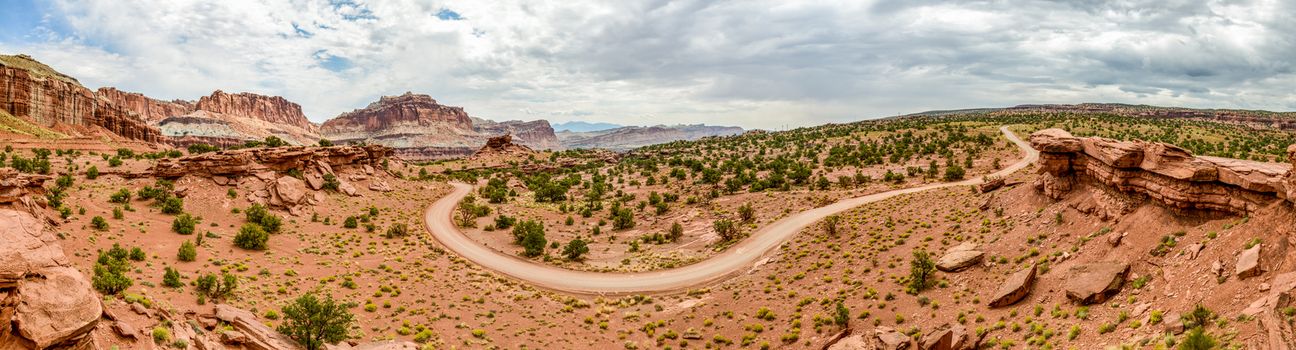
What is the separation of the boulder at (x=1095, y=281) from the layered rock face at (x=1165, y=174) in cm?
374

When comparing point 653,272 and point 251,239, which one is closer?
point 251,239

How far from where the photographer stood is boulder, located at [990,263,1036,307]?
2187 cm

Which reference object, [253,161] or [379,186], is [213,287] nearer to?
[253,161]

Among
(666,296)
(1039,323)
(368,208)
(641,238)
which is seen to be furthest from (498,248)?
(1039,323)

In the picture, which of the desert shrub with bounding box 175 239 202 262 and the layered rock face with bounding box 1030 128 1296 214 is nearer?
the layered rock face with bounding box 1030 128 1296 214

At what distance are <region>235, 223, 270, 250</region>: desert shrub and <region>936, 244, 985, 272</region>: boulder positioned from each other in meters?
44.5

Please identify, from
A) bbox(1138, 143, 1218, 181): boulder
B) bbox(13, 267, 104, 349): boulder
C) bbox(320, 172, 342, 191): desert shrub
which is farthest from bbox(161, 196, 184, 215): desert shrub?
bbox(1138, 143, 1218, 181): boulder

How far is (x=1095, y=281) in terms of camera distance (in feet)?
63.7

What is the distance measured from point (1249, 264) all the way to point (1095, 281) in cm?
446

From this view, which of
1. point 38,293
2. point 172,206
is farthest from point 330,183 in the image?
point 38,293

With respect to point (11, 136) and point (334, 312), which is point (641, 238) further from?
point (11, 136)

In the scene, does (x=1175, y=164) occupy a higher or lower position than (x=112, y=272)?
higher

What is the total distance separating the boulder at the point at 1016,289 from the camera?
21.9 meters

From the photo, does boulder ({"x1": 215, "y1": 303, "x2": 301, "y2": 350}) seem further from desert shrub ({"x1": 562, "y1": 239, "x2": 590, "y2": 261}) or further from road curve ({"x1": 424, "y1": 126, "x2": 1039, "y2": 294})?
desert shrub ({"x1": 562, "y1": 239, "x2": 590, "y2": 261})
